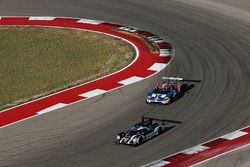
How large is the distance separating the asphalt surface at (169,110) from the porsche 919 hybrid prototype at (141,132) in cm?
33

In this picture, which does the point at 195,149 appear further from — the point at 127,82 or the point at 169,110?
the point at 127,82

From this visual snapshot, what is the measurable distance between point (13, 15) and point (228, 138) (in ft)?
82.7

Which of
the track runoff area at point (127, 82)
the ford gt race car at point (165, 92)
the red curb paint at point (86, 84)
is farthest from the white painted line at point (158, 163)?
the red curb paint at point (86, 84)

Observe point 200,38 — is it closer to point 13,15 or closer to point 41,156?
point 13,15

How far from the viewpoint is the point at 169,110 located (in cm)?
3216

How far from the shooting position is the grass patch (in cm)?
3656

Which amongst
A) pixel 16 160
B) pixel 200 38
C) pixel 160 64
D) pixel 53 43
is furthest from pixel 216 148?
pixel 53 43

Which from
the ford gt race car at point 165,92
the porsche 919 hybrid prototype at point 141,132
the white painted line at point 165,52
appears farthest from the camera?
the white painted line at point 165,52

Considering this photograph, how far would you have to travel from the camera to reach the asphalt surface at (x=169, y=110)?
92.4 ft

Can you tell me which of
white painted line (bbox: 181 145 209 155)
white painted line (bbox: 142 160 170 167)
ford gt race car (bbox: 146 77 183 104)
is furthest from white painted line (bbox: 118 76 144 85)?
white painted line (bbox: 142 160 170 167)

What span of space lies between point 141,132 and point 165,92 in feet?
15.4

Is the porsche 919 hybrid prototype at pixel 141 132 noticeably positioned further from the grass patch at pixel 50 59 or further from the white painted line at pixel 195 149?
the grass patch at pixel 50 59

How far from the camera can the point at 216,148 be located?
28109 millimetres

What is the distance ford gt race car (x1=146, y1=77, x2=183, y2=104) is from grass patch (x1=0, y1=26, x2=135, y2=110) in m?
5.14
